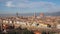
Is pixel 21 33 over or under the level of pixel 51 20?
under

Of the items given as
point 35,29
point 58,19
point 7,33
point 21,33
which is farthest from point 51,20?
point 7,33

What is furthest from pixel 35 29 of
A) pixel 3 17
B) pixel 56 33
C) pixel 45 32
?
pixel 3 17

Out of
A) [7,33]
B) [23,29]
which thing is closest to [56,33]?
[23,29]

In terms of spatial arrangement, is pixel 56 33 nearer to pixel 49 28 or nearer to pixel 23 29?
pixel 49 28

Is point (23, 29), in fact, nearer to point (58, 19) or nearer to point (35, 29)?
point (35, 29)

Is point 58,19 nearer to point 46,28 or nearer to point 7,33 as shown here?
point 46,28

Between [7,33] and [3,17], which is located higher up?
[3,17]

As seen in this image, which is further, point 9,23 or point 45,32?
point 9,23
